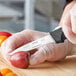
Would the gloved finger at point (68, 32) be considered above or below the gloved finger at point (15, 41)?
above

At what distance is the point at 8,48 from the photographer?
27.5 inches

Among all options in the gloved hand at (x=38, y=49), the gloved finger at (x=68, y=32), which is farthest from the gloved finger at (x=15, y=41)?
the gloved finger at (x=68, y=32)

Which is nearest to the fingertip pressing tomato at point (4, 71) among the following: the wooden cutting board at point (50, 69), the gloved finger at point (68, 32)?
the wooden cutting board at point (50, 69)

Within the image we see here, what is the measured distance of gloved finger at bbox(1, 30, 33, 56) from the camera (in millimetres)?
701

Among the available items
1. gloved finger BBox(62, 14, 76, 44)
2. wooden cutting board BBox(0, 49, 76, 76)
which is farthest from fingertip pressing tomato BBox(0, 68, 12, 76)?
gloved finger BBox(62, 14, 76, 44)

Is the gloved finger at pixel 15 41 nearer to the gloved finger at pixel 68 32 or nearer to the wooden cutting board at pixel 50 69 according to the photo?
the wooden cutting board at pixel 50 69

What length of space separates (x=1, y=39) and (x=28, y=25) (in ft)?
4.54

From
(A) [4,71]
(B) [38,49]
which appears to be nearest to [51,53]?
(B) [38,49]

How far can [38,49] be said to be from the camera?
68cm

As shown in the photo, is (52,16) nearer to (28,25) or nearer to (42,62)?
(28,25)

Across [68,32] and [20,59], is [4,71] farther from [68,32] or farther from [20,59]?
[68,32]

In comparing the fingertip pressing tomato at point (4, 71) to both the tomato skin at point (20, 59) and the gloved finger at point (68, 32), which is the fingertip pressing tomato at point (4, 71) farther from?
the gloved finger at point (68, 32)

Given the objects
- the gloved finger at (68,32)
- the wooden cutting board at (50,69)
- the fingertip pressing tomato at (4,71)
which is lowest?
the wooden cutting board at (50,69)

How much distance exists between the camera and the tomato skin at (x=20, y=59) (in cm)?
65
